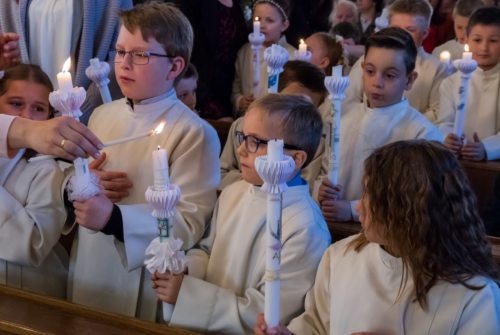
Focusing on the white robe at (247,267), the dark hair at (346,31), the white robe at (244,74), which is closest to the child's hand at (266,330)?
the white robe at (247,267)

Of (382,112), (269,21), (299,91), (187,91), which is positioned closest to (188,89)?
(187,91)

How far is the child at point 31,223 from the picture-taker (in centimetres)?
234

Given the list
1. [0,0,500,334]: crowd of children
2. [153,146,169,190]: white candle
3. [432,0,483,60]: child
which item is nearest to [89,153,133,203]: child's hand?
[0,0,500,334]: crowd of children

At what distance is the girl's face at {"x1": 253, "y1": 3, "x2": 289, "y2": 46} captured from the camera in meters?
5.11

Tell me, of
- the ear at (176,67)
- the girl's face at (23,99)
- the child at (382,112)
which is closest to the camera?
the ear at (176,67)

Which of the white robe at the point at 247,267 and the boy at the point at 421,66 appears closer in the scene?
the white robe at the point at 247,267

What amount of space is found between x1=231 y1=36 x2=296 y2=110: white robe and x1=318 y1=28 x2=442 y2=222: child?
1.70 m

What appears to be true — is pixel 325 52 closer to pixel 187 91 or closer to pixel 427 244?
pixel 187 91

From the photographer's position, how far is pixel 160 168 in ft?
5.81

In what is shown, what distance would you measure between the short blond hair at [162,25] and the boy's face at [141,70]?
20 millimetres

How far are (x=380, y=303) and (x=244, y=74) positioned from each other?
344cm

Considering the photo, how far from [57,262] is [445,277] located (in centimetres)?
146

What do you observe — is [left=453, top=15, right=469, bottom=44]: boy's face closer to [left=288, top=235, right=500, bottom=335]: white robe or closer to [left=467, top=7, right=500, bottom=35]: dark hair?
[left=467, top=7, right=500, bottom=35]: dark hair

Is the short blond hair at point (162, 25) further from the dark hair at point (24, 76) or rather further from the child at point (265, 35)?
the child at point (265, 35)
